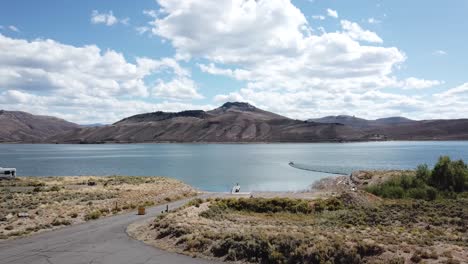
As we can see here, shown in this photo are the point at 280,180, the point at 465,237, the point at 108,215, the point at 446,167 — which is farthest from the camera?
the point at 280,180

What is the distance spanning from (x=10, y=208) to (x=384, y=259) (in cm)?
2851

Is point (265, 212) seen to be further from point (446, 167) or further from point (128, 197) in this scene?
point (446, 167)

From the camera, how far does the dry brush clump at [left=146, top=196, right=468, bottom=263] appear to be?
1564cm

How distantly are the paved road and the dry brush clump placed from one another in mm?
1296

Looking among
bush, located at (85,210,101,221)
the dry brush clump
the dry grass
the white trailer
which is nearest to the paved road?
the dry brush clump

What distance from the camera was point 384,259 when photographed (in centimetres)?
1499

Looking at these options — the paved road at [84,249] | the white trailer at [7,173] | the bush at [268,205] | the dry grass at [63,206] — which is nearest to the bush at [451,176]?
the bush at [268,205]

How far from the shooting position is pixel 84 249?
19500mm

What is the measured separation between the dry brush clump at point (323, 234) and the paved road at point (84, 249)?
130 cm

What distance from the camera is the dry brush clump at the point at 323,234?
51.3 feet

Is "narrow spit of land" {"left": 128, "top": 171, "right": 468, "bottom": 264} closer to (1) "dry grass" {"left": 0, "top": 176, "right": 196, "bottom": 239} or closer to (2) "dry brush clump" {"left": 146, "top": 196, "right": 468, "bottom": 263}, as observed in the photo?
(2) "dry brush clump" {"left": 146, "top": 196, "right": 468, "bottom": 263}

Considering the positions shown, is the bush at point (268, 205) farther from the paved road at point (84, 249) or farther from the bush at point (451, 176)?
the bush at point (451, 176)

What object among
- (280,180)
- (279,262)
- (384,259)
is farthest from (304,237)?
(280,180)

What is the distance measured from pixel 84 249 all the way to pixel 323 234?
10657mm
